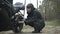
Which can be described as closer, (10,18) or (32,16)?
(10,18)

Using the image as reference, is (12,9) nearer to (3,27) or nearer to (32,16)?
(3,27)

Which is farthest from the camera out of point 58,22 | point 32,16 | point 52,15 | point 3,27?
point 52,15

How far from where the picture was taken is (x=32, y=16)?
488 cm

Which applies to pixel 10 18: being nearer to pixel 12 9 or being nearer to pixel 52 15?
pixel 12 9

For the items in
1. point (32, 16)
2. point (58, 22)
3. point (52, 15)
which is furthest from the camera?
point (52, 15)

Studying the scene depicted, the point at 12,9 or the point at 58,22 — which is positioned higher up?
the point at 12,9

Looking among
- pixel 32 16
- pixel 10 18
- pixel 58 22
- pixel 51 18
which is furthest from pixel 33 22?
pixel 51 18

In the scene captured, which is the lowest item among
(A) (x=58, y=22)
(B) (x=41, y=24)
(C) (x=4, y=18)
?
(A) (x=58, y=22)

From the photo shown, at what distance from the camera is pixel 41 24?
5.07 m

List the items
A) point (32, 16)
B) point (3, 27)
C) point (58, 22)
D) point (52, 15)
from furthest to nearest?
point (52, 15) → point (58, 22) → point (32, 16) → point (3, 27)

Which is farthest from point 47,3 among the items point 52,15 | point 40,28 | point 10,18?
point 10,18

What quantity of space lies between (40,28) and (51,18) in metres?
3.16

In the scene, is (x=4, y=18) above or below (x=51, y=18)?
above

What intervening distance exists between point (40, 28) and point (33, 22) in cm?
23
